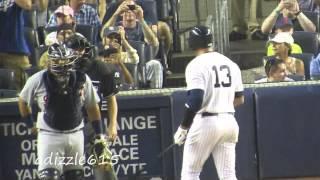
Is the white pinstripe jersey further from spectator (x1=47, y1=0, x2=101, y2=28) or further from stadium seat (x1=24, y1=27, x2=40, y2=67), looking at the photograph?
stadium seat (x1=24, y1=27, x2=40, y2=67)

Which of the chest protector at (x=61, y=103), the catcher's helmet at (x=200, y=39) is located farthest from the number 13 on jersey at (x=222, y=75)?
the chest protector at (x=61, y=103)

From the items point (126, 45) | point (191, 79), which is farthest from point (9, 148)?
point (191, 79)

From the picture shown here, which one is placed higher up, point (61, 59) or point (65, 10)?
point (65, 10)

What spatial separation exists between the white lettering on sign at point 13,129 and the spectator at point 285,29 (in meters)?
2.95

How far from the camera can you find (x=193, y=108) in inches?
312

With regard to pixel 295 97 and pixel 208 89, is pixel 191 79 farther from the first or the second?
pixel 295 97

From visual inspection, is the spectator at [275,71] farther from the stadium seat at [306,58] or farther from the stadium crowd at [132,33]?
the stadium seat at [306,58]

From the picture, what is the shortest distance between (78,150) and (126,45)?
260 cm

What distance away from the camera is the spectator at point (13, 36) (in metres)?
10.4

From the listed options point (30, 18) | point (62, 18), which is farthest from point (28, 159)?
point (30, 18)

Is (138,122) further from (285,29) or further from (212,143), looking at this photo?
(285,29)

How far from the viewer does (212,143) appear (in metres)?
8.23

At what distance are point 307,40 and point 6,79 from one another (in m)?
3.59

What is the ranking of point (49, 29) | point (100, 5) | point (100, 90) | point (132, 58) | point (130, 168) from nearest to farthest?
point (100, 90) → point (130, 168) → point (132, 58) → point (49, 29) → point (100, 5)
